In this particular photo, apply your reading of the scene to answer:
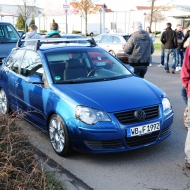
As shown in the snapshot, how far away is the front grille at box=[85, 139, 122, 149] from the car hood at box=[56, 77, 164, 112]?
421 millimetres

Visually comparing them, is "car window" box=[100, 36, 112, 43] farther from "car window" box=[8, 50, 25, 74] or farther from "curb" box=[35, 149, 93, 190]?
"curb" box=[35, 149, 93, 190]

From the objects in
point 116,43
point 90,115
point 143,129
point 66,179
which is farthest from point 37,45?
point 116,43

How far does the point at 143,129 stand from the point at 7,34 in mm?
8680

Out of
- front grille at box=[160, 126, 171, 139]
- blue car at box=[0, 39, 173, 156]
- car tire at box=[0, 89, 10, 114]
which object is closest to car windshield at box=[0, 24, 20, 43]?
car tire at box=[0, 89, 10, 114]

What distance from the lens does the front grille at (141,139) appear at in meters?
4.34

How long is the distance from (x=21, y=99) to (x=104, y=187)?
8.90ft

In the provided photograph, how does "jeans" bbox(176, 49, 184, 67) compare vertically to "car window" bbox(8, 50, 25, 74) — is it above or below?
below

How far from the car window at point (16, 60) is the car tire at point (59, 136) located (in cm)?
184

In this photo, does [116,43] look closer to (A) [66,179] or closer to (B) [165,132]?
(B) [165,132]

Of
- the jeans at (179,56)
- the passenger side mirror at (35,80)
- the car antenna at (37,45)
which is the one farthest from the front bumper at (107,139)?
the jeans at (179,56)

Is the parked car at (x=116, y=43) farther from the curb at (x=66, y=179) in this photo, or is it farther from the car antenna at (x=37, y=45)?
the curb at (x=66, y=179)

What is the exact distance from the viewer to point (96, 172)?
4.22 meters

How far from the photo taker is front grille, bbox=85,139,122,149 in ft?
14.1

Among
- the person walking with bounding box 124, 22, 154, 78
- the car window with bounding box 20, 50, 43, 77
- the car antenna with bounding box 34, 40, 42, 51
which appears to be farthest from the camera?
the person walking with bounding box 124, 22, 154, 78
